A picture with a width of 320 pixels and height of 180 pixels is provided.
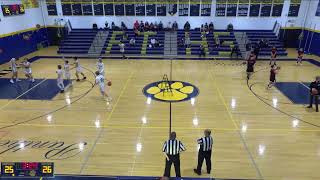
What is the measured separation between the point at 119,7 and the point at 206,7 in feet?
28.4

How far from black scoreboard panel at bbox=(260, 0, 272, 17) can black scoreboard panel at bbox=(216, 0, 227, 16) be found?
3623 millimetres

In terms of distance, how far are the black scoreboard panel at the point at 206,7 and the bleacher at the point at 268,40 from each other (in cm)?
439

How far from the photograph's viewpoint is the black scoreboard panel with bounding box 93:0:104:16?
1001 inches

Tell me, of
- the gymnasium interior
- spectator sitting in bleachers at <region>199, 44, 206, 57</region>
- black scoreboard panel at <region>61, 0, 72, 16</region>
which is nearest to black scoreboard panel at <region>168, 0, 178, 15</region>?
the gymnasium interior

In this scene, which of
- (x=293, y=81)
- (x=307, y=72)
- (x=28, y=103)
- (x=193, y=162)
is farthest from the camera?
(x=307, y=72)

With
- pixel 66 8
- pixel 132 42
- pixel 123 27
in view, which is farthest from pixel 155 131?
pixel 66 8

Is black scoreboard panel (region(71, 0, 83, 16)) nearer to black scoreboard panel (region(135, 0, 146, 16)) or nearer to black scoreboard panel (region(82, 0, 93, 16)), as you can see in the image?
black scoreboard panel (region(82, 0, 93, 16))

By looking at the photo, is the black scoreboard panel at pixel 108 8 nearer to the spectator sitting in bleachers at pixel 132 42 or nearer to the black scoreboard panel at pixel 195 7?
the spectator sitting in bleachers at pixel 132 42

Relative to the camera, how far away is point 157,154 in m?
8.70

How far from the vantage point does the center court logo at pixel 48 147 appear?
8695 mm

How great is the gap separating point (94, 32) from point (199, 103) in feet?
55.5

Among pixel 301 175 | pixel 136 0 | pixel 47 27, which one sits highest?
pixel 136 0

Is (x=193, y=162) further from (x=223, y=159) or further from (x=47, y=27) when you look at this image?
(x=47, y=27)

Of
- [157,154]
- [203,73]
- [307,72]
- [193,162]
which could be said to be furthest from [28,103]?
[307,72]
